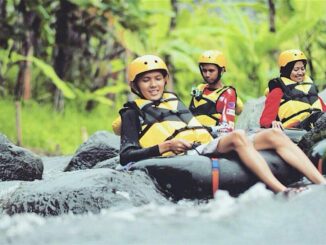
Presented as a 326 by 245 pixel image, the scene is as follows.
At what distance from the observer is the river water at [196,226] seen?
9.17 ft

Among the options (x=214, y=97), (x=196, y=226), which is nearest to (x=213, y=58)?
(x=214, y=97)

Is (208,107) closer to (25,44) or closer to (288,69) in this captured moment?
(288,69)

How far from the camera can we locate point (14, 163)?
5.89 meters

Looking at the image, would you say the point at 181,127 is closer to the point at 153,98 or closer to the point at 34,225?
the point at 153,98

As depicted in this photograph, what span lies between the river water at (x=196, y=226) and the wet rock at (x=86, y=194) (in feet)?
1.56

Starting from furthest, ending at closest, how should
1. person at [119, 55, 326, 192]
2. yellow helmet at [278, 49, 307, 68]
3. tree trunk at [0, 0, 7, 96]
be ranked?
tree trunk at [0, 0, 7, 96] → yellow helmet at [278, 49, 307, 68] → person at [119, 55, 326, 192]

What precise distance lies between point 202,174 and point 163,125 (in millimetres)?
516

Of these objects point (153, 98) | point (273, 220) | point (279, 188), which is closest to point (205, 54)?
point (153, 98)

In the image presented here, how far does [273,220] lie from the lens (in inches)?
122

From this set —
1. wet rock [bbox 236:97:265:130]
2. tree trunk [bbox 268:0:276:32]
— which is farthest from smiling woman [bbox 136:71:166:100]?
tree trunk [bbox 268:0:276:32]

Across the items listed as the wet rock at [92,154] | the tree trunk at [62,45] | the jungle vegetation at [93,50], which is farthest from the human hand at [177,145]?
the tree trunk at [62,45]

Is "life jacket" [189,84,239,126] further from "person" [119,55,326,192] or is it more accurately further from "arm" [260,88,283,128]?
"person" [119,55,326,192]

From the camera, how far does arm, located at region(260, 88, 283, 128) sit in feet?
19.9

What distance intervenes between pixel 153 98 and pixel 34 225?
165 centimetres
